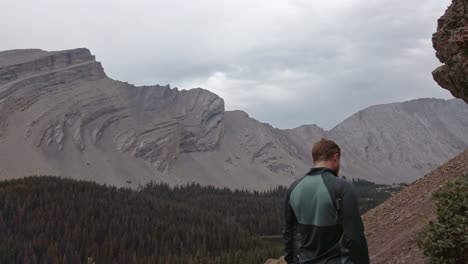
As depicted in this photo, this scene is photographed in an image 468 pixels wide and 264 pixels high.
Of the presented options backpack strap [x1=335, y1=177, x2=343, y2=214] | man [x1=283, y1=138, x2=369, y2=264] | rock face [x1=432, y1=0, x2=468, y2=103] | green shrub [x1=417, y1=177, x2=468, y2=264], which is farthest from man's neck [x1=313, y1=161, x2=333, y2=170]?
rock face [x1=432, y1=0, x2=468, y2=103]

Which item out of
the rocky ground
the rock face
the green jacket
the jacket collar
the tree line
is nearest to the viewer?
the green jacket

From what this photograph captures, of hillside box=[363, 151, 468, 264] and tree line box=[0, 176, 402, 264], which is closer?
hillside box=[363, 151, 468, 264]

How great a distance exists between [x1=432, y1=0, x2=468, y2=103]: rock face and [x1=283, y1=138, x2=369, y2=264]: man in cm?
1762

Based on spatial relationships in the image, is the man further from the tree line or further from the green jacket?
the tree line

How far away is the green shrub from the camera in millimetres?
11289

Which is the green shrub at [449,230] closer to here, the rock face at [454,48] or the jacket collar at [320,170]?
the jacket collar at [320,170]

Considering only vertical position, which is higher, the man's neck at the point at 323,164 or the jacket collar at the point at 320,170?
the man's neck at the point at 323,164

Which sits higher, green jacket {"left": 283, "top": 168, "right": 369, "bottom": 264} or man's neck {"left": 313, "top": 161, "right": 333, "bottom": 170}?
man's neck {"left": 313, "top": 161, "right": 333, "bottom": 170}

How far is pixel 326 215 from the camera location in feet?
23.6

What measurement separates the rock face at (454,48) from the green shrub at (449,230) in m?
12.3

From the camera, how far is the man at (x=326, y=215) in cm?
700

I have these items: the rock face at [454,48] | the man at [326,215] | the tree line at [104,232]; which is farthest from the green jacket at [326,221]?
the tree line at [104,232]

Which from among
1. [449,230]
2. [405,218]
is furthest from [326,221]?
[405,218]

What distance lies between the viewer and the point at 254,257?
11956cm
